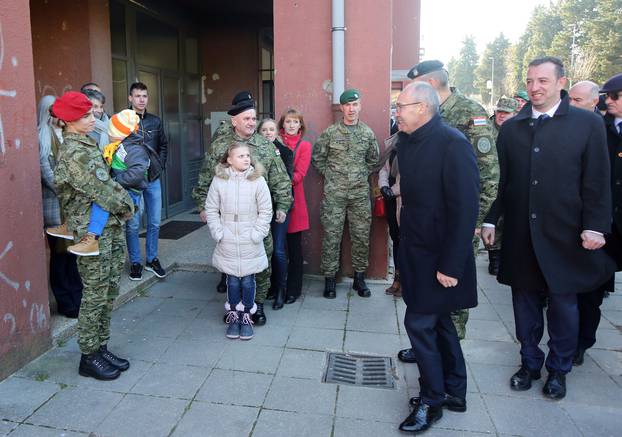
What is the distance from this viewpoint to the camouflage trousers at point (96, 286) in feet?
10.5

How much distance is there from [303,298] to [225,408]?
6.57ft

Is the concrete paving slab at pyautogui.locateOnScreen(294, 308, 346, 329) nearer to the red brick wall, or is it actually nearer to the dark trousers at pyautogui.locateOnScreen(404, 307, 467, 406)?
the dark trousers at pyautogui.locateOnScreen(404, 307, 467, 406)

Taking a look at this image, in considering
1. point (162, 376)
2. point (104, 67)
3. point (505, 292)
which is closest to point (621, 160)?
point (505, 292)

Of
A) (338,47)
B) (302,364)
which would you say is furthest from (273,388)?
(338,47)

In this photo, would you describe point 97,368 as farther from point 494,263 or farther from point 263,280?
point 494,263

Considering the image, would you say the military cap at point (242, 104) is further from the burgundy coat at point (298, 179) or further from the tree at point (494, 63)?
the tree at point (494, 63)

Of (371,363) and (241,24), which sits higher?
(241,24)

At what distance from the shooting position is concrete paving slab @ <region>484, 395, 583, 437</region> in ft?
9.12

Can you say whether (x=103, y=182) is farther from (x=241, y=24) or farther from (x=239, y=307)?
(x=241, y=24)

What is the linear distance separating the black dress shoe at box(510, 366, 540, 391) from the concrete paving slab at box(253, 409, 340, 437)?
1.23 meters

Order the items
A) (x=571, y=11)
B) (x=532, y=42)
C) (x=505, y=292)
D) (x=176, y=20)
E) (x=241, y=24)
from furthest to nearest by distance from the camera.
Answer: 1. (x=532, y=42)
2. (x=571, y=11)
3. (x=241, y=24)
4. (x=176, y=20)
5. (x=505, y=292)

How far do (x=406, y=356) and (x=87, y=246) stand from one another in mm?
2212

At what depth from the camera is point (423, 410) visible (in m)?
2.79

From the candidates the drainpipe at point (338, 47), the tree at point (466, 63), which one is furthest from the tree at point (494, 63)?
the drainpipe at point (338, 47)
